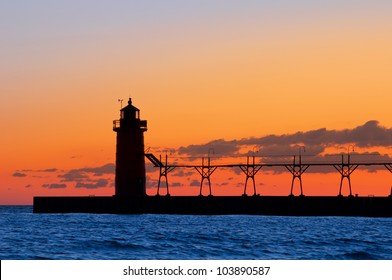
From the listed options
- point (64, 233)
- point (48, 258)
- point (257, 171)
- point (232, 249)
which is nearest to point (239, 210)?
point (257, 171)

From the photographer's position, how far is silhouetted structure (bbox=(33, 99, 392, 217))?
102 m

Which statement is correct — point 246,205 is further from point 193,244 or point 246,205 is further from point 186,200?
point 193,244

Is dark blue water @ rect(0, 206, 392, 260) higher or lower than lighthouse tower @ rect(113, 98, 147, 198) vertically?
lower

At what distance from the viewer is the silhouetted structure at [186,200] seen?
101750 millimetres

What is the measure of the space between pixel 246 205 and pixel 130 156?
15.2 metres

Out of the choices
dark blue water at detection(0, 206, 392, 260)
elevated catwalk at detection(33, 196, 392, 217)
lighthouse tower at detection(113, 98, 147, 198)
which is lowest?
dark blue water at detection(0, 206, 392, 260)

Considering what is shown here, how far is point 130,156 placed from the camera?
10144 cm

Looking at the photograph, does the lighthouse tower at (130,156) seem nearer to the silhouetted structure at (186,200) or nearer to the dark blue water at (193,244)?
the silhouetted structure at (186,200)

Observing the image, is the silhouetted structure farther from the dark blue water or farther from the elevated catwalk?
the dark blue water

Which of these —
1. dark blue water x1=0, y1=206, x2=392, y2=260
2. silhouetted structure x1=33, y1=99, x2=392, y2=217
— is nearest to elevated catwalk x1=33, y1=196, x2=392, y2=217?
silhouetted structure x1=33, y1=99, x2=392, y2=217

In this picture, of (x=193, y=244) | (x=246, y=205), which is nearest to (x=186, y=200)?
(x=246, y=205)

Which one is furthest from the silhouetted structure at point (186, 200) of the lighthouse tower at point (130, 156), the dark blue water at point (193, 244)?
the dark blue water at point (193, 244)

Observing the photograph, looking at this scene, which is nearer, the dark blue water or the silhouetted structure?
the dark blue water

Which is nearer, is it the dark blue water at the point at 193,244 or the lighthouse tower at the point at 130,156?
the dark blue water at the point at 193,244
